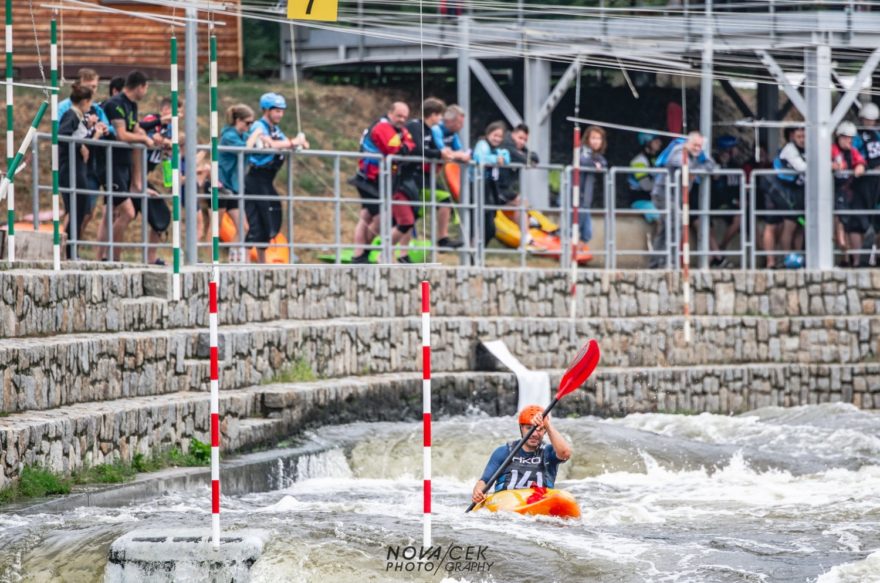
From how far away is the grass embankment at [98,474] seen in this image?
11.8 meters

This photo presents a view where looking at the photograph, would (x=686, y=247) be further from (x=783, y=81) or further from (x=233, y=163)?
(x=233, y=163)

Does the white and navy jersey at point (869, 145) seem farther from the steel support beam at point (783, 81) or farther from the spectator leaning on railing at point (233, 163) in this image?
the spectator leaning on railing at point (233, 163)

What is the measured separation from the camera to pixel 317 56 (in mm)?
27844

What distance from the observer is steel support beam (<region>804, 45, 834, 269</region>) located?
2241 cm

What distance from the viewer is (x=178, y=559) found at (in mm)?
9789

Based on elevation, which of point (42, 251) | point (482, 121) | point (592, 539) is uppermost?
point (482, 121)

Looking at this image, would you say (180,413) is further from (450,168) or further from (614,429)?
(450,168)

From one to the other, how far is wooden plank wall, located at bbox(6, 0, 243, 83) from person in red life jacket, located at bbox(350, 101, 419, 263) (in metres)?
8.30

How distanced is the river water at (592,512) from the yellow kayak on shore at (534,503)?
10 centimetres

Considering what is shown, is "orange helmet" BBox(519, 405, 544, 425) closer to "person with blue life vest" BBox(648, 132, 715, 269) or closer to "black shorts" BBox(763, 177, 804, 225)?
"person with blue life vest" BBox(648, 132, 715, 269)

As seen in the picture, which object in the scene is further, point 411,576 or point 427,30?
point 427,30

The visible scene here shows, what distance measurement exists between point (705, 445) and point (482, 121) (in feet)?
40.1

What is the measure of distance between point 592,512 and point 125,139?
228 inches

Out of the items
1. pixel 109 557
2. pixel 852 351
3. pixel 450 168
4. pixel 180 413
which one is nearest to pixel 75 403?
pixel 180 413
